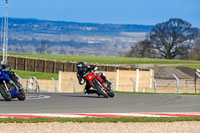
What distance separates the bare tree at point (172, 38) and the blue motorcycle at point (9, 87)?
4584 inches

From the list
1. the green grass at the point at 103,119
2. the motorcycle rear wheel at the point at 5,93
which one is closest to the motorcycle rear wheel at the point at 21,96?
the motorcycle rear wheel at the point at 5,93

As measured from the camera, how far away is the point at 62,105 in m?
18.5

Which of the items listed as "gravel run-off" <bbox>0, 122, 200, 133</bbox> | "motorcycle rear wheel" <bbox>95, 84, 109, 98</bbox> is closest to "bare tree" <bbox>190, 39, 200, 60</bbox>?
"motorcycle rear wheel" <bbox>95, 84, 109, 98</bbox>

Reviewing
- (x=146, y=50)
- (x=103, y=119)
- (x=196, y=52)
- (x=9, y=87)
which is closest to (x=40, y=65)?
(x=146, y=50)

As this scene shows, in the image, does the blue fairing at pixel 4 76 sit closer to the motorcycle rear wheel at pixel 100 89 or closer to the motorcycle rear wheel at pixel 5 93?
the motorcycle rear wheel at pixel 5 93

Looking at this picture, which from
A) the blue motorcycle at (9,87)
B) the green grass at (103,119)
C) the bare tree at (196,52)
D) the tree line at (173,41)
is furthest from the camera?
the tree line at (173,41)

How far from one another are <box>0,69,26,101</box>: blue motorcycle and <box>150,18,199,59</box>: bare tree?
11644 centimetres

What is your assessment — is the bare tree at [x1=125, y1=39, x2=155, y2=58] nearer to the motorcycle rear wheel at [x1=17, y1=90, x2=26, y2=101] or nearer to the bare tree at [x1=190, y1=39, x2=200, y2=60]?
the bare tree at [x1=190, y1=39, x2=200, y2=60]

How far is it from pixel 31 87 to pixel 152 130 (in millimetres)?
40070

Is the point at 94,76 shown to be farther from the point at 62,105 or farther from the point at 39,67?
the point at 39,67

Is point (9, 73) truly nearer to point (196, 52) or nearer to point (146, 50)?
point (196, 52)

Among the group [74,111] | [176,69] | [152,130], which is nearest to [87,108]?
[74,111]

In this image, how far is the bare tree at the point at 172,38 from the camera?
13769 cm

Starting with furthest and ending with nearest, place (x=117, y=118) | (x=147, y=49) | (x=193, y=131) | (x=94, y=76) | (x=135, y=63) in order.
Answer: (x=147, y=49)
(x=135, y=63)
(x=94, y=76)
(x=117, y=118)
(x=193, y=131)
